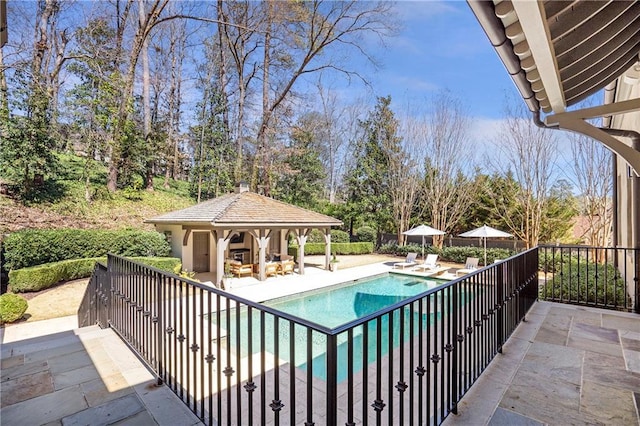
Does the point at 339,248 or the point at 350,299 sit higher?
the point at 339,248

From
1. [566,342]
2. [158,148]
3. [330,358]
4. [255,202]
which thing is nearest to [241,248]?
[255,202]

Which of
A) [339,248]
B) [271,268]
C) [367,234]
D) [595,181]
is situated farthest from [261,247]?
[595,181]

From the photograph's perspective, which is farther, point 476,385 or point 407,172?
point 407,172

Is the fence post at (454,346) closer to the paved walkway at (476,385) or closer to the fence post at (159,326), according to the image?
the paved walkway at (476,385)

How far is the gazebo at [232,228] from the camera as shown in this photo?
459 inches

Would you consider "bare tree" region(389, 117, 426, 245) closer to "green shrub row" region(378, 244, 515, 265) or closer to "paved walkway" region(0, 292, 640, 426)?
"green shrub row" region(378, 244, 515, 265)

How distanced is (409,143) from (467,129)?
336cm

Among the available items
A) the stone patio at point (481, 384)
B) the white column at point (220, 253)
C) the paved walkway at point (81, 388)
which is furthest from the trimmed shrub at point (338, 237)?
the paved walkway at point (81, 388)

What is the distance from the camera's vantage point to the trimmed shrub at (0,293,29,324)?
23.3 feet

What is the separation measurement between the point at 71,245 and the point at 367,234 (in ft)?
53.7

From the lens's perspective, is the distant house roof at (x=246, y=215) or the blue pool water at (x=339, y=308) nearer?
the blue pool water at (x=339, y=308)

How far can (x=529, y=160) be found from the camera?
47.5ft

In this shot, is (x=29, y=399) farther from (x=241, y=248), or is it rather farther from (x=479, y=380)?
(x=241, y=248)

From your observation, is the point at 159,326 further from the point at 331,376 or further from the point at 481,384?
the point at 481,384
